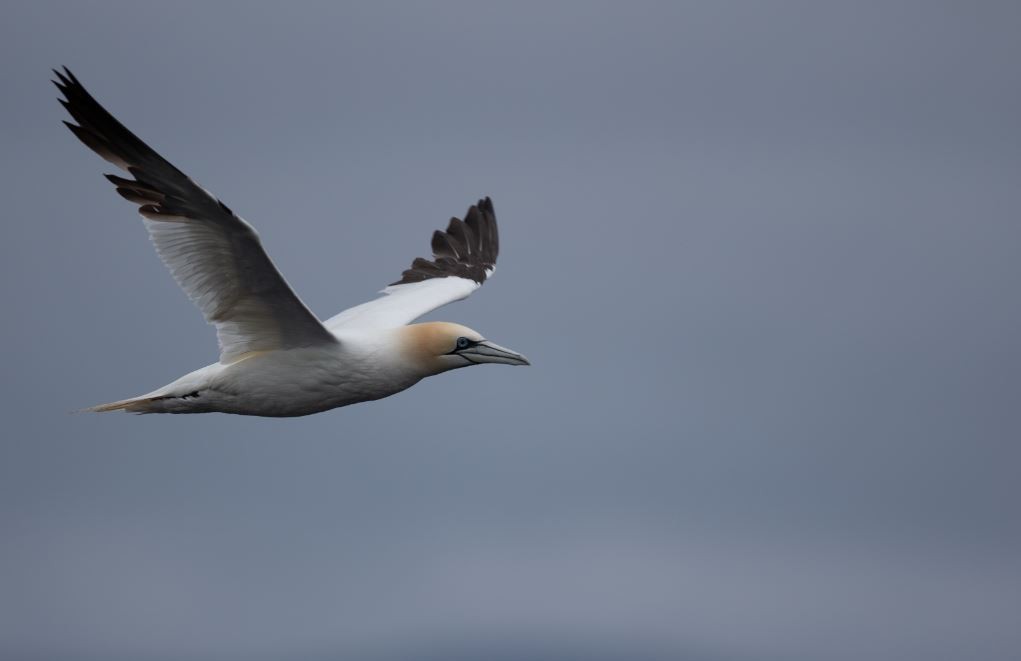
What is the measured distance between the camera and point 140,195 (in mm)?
12547

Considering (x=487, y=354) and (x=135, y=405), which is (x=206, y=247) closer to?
(x=135, y=405)

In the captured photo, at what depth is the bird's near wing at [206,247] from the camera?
12242mm

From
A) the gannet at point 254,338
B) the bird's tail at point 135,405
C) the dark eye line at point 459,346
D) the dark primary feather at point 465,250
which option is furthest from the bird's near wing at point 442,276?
the bird's tail at point 135,405

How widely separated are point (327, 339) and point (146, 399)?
1754 millimetres

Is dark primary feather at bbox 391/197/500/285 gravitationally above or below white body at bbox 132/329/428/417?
above

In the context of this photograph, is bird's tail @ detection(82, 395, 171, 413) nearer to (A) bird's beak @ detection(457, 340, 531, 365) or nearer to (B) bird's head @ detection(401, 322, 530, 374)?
(B) bird's head @ detection(401, 322, 530, 374)

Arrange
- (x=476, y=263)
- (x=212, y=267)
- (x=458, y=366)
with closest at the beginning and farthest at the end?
(x=212, y=267), (x=458, y=366), (x=476, y=263)

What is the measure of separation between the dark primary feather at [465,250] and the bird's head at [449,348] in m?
4.11

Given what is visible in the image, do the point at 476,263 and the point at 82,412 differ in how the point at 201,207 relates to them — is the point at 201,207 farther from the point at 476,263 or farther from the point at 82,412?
the point at 476,263

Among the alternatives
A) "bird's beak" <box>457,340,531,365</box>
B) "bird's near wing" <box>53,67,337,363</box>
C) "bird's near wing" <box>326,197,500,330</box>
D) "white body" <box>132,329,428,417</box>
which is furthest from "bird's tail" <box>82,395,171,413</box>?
"bird's beak" <box>457,340,531,365</box>

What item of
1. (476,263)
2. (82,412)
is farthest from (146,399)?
(476,263)

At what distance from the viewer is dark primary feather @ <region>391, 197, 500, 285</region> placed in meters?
18.1

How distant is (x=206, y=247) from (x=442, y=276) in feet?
18.2

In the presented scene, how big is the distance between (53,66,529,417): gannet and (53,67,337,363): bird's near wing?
1 centimetres
